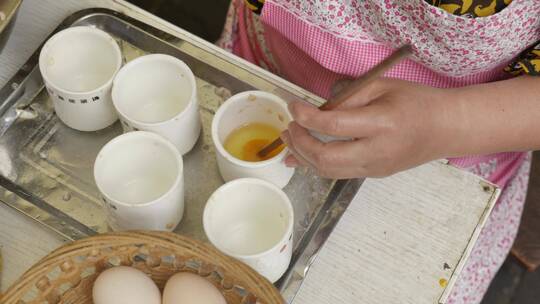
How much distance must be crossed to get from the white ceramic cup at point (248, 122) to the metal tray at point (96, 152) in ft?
0.13

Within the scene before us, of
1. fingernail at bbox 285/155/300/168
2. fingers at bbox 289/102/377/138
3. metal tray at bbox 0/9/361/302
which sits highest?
fingers at bbox 289/102/377/138

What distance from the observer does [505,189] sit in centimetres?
92

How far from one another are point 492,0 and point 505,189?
0.39m

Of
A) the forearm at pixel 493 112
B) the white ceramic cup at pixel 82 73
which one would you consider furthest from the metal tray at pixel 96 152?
the forearm at pixel 493 112

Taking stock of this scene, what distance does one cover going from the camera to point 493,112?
2.20 feet

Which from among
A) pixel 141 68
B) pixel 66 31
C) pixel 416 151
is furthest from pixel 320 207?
pixel 66 31

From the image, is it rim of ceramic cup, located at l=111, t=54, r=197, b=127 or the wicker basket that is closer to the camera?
the wicker basket

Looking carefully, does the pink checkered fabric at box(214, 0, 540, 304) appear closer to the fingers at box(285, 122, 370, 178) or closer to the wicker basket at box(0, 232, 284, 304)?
the fingers at box(285, 122, 370, 178)

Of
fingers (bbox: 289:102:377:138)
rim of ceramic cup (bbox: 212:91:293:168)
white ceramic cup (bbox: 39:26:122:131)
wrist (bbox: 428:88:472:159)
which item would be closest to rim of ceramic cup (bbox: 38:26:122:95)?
white ceramic cup (bbox: 39:26:122:131)

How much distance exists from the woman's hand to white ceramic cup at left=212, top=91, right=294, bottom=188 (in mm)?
34

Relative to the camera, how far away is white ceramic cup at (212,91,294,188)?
0.67 metres

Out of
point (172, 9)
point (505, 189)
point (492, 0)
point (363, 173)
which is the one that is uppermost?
point (492, 0)

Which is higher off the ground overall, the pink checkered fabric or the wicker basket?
the pink checkered fabric

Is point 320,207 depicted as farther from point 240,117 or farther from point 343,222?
point 240,117
